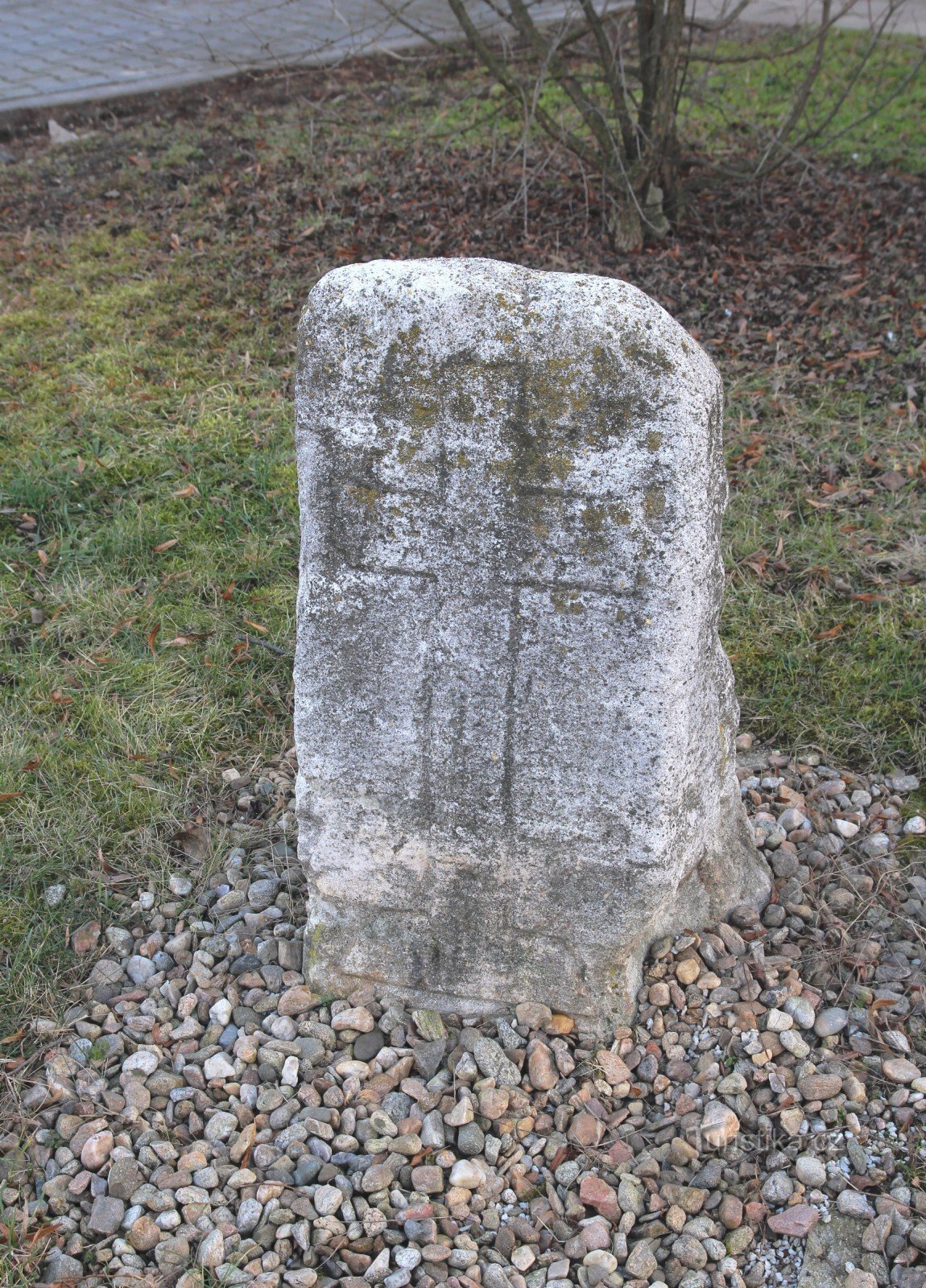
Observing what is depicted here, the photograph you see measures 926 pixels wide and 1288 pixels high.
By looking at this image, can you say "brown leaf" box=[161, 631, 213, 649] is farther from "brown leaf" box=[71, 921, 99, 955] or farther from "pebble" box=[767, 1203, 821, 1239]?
"pebble" box=[767, 1203, 821, 1239]

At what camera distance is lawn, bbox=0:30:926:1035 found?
3350 millimetres

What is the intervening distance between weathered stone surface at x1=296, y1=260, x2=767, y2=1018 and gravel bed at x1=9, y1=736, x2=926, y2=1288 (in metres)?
0.18

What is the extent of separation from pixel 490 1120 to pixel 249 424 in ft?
10.8

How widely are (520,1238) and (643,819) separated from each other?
2.75 ft

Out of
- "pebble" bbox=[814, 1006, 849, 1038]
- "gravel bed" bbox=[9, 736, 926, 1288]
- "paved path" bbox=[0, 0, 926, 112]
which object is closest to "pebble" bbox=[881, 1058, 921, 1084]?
"gravel bed" bbox=[9, 736, 926, 1288]

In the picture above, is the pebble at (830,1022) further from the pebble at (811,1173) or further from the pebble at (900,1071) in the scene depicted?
the pebble at (811,1173)

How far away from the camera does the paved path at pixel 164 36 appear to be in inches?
→ 344

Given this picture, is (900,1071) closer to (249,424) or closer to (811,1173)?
(811,1173)

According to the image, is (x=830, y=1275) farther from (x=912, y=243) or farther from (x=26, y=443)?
(x=912, y=243)

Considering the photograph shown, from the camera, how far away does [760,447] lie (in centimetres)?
460

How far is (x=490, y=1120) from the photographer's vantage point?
2.36 meters

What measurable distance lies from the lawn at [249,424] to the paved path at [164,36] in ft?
1.98

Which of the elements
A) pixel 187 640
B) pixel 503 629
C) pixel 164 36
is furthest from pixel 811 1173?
pixel 164 36

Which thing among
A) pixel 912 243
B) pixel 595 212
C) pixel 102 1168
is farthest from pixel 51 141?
pixel 102 1168
